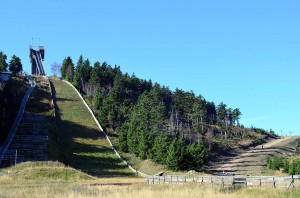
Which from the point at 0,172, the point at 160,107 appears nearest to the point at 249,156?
the point at 160,107

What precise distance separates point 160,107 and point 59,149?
2943 centimetres

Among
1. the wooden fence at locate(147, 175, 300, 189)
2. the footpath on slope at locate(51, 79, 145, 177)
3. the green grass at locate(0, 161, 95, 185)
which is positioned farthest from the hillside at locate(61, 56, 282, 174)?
the wooden fence at locate(147, 175, 300, 189)

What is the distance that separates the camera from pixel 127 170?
204ft

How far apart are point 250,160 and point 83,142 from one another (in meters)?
34.4

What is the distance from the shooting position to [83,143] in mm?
73938

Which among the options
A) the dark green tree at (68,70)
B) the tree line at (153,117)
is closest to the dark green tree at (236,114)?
the tree line at (153,117)

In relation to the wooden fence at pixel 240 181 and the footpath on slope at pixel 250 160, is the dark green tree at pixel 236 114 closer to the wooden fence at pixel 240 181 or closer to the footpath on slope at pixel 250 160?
the footpath on slope at pixel 250 160

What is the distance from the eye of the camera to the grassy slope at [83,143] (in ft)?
203

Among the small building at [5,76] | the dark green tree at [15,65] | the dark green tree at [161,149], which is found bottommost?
the dark green tree at [161,149]

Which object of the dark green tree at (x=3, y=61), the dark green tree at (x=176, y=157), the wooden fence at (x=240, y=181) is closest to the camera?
the wooden fence at (x=240, y=181)

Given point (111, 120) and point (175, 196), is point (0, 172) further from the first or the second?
point (111, 120)

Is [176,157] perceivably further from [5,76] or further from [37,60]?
[37,60]

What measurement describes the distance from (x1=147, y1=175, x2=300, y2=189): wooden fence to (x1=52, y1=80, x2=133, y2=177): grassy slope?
20.1 meters

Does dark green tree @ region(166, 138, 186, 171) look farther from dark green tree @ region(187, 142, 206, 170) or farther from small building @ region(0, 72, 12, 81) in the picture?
small building @ region(0, 72, 12, 81)
